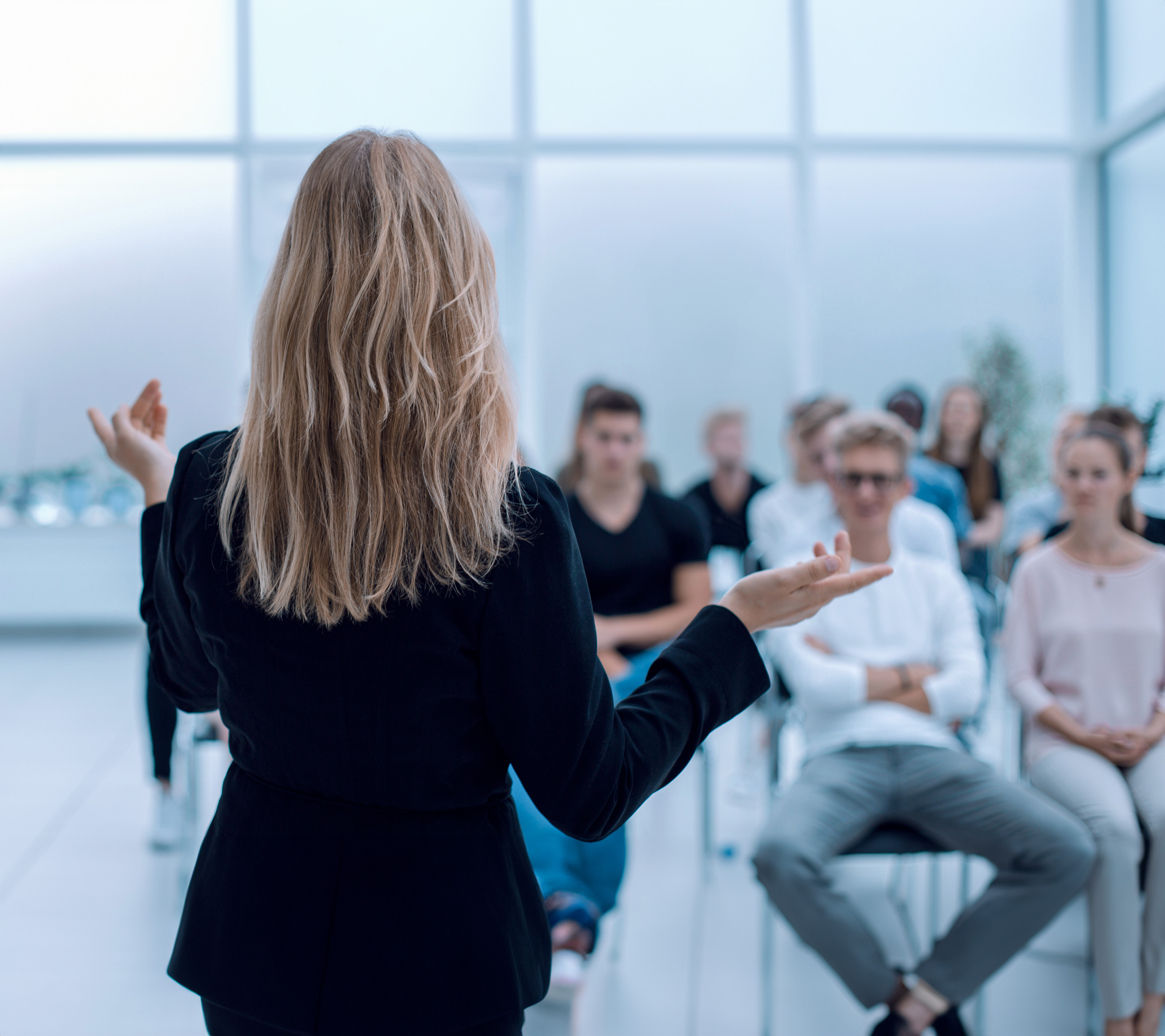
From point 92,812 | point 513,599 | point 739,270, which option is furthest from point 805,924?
point 739,270

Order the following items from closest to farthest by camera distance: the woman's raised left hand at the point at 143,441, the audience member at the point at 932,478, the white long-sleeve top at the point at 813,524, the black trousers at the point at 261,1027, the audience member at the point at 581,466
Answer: the black trousers at the point at 261,1027 < the woman's raised left hand at the point at 143,441 < the white long-sleeve top at the point at 813,524 < the audience member at the point at 581,466 < the audience member at the point at 932,478

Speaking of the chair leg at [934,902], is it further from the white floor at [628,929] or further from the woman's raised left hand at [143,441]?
the woman's raised left hand at [143,441]

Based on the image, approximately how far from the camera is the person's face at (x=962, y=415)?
15.6ft

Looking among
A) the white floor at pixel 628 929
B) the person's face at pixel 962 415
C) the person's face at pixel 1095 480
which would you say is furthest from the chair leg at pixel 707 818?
the person's face at pixel 962 415

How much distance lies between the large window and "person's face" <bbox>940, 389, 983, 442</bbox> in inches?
58.3

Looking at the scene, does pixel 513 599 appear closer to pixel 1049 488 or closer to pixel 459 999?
pixel 459 999

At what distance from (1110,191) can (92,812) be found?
633 centimetres

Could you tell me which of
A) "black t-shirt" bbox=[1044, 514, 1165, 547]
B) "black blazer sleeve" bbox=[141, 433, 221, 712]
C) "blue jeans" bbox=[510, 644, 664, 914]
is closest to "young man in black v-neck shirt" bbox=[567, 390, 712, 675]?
"blue jeans" bbox=[510, 644, 664, 914]

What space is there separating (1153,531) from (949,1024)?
5.45 feet

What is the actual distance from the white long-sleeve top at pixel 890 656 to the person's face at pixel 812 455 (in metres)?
0.86

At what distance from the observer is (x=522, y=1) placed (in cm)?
584

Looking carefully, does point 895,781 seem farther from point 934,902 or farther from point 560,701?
point 560,701

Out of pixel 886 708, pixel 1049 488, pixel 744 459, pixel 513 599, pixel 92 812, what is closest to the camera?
pixel 513 599

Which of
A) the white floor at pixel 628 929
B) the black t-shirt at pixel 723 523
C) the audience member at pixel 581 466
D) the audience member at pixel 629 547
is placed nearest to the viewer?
the white floor at pixel 628 929
